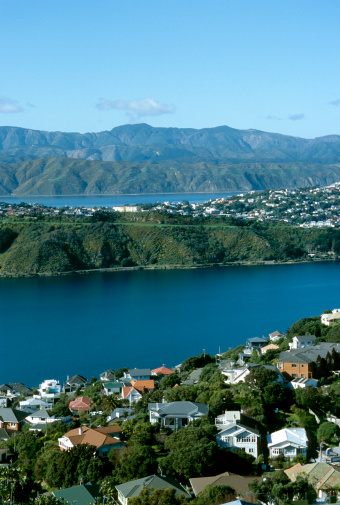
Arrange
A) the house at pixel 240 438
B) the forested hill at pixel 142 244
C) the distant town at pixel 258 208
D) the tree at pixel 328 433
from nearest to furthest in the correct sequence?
the house at pixel 240 438 < the tree at pixel 328 433 < the forested hill at pixel 142 244 < the distant town at pixel 258 208

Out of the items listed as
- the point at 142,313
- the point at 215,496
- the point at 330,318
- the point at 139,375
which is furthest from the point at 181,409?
the point at 142,313

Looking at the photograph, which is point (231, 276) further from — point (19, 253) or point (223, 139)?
point (223, 139)

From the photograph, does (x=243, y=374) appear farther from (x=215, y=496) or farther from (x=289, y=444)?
(x=215, y=496)

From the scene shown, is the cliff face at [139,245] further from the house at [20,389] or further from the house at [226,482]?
the house at [226,482]

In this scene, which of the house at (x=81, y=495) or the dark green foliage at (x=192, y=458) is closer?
the house at (x=81, y=495)

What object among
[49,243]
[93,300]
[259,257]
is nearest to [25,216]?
[49,243]

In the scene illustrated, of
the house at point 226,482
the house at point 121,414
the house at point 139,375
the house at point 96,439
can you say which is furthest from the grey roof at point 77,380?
the house at point 226,482
